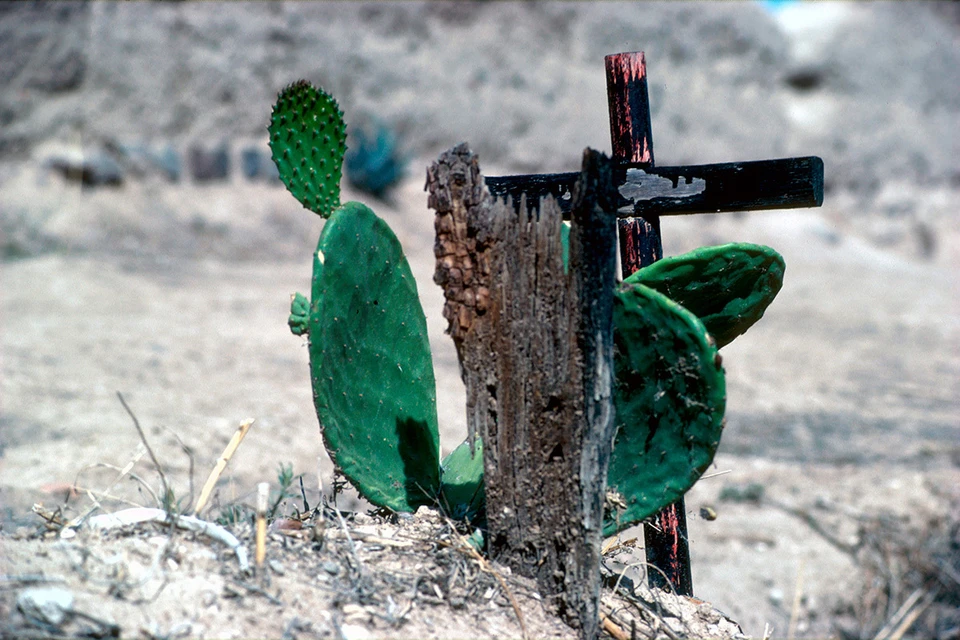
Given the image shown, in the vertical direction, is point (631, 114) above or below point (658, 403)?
above

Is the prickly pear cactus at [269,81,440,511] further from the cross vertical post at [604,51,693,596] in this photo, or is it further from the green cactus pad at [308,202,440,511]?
the cross vertical post at [604,51,693,596]

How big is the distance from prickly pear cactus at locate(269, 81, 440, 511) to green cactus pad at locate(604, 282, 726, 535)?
447 millimetres

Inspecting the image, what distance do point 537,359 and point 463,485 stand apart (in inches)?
18.3

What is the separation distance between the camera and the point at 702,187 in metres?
1.94

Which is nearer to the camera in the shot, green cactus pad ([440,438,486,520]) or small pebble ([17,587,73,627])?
small pebble ([17,587,73,627])

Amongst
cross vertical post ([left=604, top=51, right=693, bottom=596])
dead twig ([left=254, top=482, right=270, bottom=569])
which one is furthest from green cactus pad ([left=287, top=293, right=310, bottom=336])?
cross vertical post ([left=604, top=51, right=693, bottom=596])

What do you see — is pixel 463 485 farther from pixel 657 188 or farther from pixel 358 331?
pixel 657 188

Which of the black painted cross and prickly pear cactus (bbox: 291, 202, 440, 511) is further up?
the black painted cross

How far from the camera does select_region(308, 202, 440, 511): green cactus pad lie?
5.52 ft

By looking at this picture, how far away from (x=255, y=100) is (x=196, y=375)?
6.08 metres

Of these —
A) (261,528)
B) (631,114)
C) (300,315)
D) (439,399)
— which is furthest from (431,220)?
(261,528)

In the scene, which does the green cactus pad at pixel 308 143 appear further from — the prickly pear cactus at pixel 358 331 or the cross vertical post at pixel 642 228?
the cross vertical post at pixel 642 228

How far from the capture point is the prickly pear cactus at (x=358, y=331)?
168 cm

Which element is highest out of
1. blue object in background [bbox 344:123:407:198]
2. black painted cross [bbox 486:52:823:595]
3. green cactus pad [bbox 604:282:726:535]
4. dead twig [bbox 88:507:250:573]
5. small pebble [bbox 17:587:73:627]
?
blue object in background [bbox 344:123:407:198]
